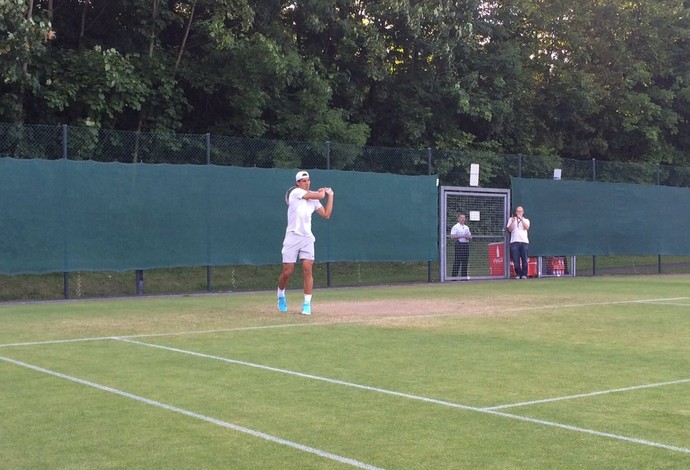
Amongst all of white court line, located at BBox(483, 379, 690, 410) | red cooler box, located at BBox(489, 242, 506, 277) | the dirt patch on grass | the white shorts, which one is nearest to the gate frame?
red cooler box, located at BBox(489, 242, 506, 277)

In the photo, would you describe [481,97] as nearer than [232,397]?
No

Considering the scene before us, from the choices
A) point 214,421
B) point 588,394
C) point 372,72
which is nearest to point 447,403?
point 588,394

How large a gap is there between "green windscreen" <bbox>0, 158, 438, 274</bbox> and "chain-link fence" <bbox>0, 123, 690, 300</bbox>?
19.3 inches

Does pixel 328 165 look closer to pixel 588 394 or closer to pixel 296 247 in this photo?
pixel 296 247

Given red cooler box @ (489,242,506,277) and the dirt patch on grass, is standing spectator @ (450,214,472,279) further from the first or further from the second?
the dirt patch on grass

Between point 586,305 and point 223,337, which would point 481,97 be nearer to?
point 586,305

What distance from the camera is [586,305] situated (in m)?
14.7

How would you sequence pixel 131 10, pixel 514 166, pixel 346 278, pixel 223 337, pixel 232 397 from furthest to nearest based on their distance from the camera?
1. pixel 514 166
2. pixel 131 10
3. pixel 346 278
4. pixel 223 337
5. pixel 232 397

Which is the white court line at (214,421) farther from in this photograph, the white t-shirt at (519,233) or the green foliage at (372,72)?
the white t-shirt at (519,233)

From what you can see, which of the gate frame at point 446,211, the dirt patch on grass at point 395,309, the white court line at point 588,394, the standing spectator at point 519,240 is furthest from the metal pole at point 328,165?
the white court line at point 588,394

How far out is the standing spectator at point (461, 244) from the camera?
2231cm

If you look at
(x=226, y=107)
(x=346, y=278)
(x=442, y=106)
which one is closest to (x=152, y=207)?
(x=346, y=278)

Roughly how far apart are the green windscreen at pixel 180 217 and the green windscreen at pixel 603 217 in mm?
3521

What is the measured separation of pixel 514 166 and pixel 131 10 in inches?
402
